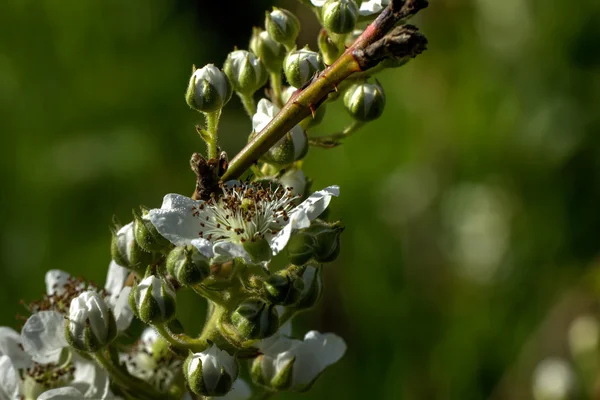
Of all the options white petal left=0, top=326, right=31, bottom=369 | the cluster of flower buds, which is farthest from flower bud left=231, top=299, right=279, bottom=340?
white petal left=0, top=326, right=31, bottom=369

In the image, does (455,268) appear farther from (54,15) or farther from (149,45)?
(54,15)

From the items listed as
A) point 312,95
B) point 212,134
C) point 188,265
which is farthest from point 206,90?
point 188,265

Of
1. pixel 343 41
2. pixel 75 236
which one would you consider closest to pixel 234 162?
pixel 343 41

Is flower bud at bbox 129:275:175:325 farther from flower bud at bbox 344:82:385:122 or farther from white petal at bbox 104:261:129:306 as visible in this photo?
flower bud at bbox 344:82:385:122

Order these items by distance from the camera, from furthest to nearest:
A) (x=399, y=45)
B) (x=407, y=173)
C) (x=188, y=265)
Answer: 1. (x=407, y=173)
2. (x=188, y=265)
3. (x=399, y=45)

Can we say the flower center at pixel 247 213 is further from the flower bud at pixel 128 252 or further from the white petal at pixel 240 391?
the white petal at pixel 240 391

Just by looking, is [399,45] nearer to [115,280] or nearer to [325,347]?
[325,347]
